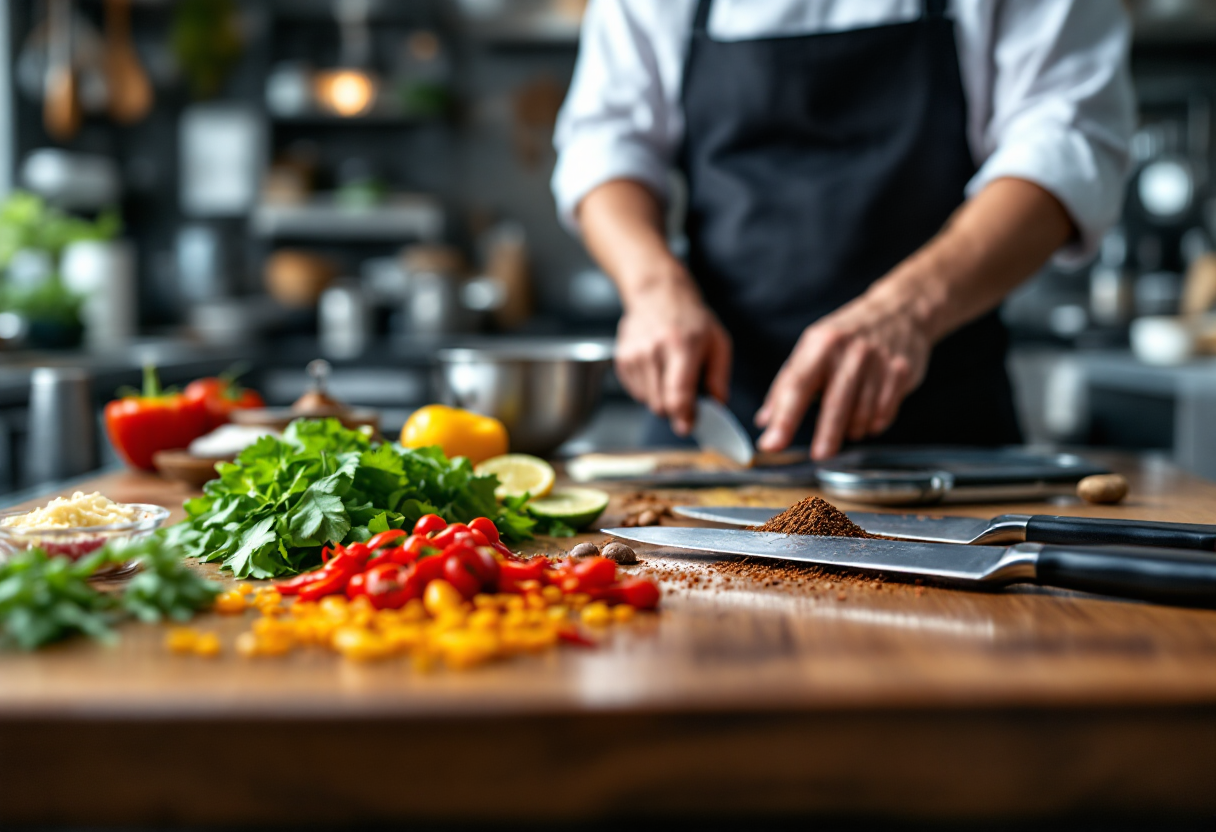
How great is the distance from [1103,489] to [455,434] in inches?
28.8

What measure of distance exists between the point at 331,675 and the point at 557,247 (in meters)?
4.61

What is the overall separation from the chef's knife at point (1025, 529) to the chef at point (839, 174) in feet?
1.06

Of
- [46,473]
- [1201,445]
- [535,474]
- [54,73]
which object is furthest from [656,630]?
[54,73]

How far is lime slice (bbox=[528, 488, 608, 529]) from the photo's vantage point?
1.01 meters

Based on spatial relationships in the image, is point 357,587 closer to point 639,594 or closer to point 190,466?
point 639,594

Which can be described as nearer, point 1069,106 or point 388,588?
point 388,588

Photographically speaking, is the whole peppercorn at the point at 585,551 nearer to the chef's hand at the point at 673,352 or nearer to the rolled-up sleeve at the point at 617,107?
the chef's hand at the point at 673,352

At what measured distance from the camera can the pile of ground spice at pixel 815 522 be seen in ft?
2.92

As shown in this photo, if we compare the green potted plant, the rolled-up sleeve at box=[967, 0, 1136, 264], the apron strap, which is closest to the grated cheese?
the rolled-up sleeve at box=[967, 0, 1136, 264]

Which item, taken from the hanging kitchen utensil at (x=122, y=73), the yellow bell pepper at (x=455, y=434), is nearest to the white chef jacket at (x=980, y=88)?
the yellow bell pepper at (x=455, y=434)

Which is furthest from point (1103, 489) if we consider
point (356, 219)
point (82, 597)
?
point (356, 219)

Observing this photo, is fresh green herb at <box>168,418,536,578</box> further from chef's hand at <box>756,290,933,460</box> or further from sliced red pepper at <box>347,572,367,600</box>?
chef's hand at <box>756,290,933,460</box>

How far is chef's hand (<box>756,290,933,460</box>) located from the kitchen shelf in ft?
12.2

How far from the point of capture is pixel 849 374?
1.21 m
